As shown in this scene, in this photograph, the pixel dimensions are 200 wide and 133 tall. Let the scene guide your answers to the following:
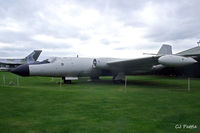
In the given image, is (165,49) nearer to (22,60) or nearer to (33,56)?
(33,56)

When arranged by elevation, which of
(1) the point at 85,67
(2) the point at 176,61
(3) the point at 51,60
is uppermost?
(3) the point at 51,60

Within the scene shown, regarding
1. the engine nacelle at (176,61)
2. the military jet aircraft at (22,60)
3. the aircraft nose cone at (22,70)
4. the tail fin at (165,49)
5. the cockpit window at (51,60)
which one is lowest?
the aircraft nose cone at (22,70)

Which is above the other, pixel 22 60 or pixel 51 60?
pixel 22 60

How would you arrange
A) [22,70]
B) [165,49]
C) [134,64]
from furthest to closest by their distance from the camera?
[165,49], [134,64], [22,70]

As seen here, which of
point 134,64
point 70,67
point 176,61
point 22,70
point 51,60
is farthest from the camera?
point 70,67

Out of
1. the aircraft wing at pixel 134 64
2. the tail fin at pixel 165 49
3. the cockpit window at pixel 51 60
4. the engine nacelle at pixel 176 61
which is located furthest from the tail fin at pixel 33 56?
the engine nacelle at pixel 176 61

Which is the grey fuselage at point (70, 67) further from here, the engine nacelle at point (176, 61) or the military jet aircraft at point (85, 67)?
the engine nacelle at point (176, 61)

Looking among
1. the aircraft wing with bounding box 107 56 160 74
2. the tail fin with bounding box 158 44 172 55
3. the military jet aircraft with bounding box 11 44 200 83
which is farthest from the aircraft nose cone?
the tail fin with bounding box 158 44 172 55

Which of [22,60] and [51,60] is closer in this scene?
[51,60]

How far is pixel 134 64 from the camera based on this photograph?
42.2ft

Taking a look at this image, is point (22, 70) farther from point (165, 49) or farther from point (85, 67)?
point (165, 49)

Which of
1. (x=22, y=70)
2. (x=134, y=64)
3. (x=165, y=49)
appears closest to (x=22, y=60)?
(x=22, y=70)

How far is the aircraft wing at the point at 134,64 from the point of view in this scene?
1172 centimetres

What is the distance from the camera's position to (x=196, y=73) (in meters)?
25.0
